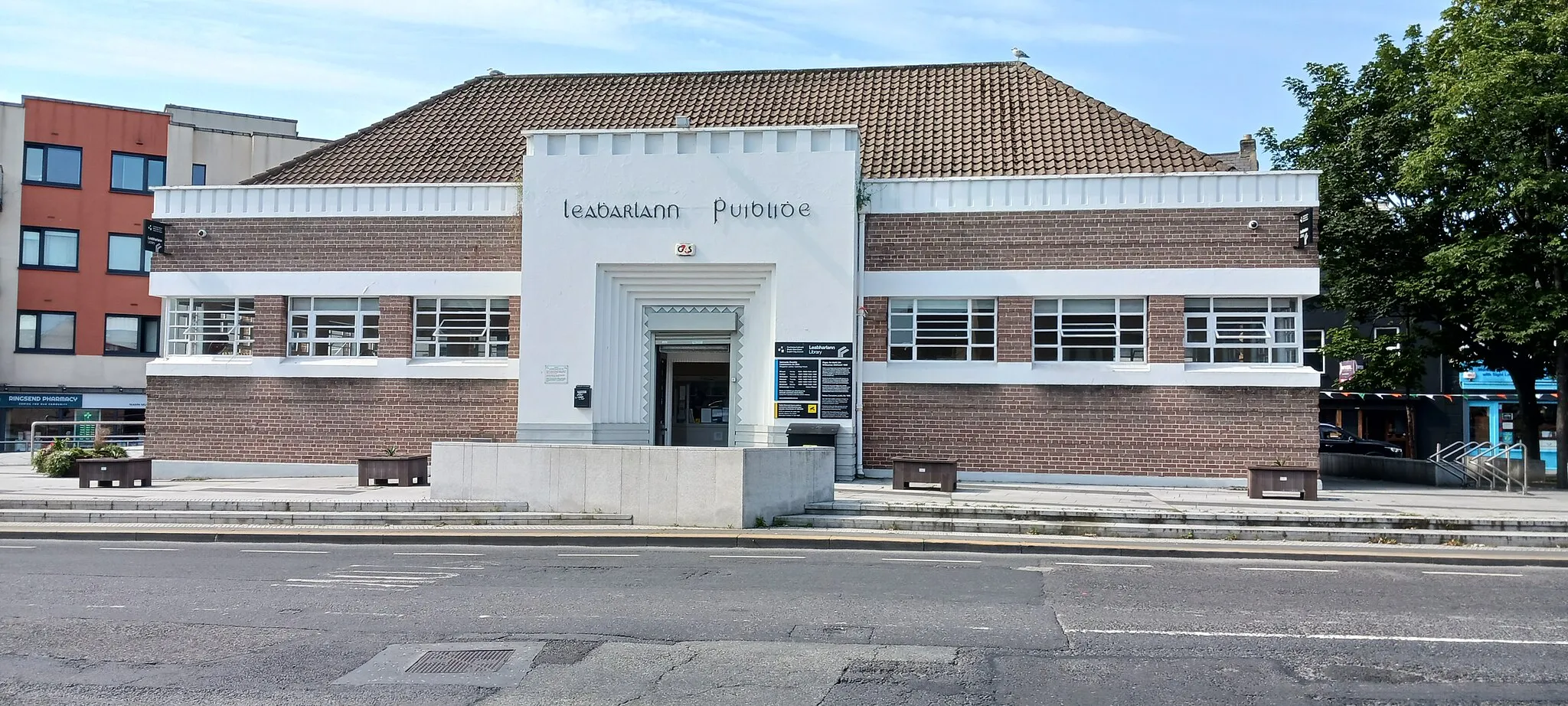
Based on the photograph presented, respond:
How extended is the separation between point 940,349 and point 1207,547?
846 cm

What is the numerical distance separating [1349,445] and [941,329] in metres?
20.4

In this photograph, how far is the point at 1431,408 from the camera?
132 ft

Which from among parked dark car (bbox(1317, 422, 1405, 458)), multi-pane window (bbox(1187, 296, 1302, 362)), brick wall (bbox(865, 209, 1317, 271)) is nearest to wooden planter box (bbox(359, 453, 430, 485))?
brick wall (bbox(865, 209, 1317, 271))

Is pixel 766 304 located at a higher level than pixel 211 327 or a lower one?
higher

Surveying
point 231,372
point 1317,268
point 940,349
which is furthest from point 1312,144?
point 231,372

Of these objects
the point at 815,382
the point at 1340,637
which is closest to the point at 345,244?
the point at 815,382

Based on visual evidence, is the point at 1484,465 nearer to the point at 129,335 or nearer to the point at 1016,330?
the point at 1016,330

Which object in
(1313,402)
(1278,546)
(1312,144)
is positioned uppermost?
(1312,144)

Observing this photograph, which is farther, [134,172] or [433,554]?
[134,172]

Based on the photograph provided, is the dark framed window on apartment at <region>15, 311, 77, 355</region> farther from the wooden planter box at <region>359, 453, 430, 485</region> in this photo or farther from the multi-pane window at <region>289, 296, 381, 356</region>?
the wooden planter box at <region>359, 453, 430, 485</region>

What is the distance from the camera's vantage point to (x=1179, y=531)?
1498 cm

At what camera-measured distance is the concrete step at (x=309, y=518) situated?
1557cm

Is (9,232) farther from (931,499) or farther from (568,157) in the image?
(931,499)

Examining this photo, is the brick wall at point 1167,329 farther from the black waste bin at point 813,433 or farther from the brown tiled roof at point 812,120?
the black waste bin at point 813,433
